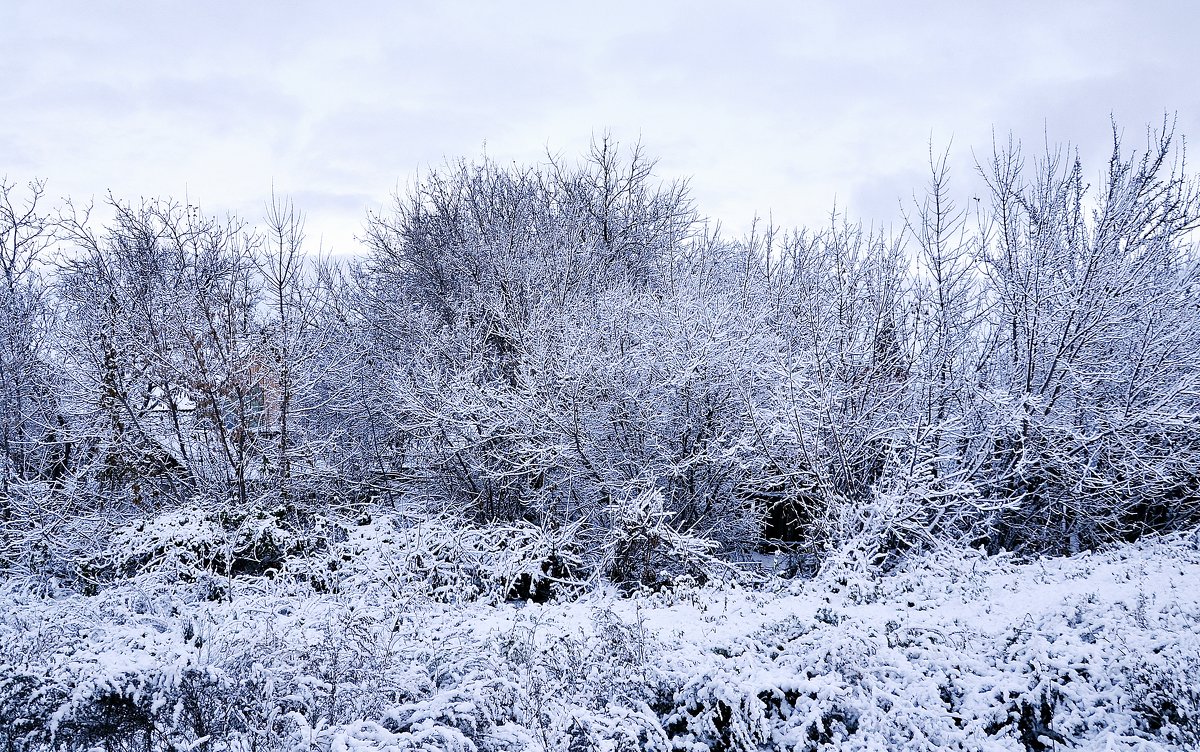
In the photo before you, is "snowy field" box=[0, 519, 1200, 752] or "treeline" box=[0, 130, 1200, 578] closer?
"snowy field" box=[0, 519, 1200, 752]

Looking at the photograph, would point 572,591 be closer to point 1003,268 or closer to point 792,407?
point 792,407

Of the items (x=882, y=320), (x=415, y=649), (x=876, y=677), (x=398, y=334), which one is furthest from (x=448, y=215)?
(x=876, y=677)

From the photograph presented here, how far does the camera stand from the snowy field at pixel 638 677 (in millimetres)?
3486

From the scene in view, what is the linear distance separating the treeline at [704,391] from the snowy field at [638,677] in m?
2.07

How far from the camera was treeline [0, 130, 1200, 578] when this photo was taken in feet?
24.6

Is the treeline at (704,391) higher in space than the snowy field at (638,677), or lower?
higher

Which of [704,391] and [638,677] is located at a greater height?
[704,391]

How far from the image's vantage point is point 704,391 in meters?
8.34

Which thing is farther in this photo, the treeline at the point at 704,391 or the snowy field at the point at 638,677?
the treeline at the point at 704,391

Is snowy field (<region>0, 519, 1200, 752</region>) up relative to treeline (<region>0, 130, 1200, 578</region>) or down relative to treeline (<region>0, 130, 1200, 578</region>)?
down

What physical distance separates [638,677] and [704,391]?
Result: 480 centimetres

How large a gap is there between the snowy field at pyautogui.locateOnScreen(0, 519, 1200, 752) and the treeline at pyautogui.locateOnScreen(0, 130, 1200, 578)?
2.07m

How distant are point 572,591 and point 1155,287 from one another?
303 inches

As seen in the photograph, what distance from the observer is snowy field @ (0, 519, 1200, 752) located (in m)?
3.49
